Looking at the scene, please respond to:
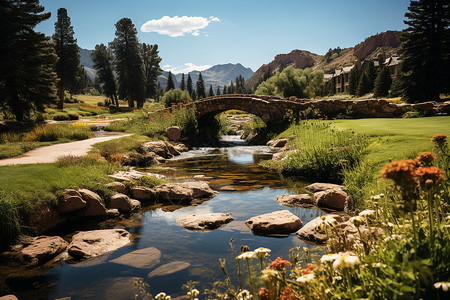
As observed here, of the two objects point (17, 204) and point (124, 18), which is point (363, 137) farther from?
point (124, 18)

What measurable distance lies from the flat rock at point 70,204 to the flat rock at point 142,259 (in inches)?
79.9

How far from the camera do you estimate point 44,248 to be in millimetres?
4367

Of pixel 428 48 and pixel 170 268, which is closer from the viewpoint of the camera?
pixel 170 268

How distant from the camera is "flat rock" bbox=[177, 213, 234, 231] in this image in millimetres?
5387

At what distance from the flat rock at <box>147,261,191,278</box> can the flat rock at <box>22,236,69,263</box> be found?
1756mm

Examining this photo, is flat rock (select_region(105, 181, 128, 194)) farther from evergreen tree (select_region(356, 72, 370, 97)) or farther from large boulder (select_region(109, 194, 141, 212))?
evergreen tree (select_region(356, 72, 370, 97))

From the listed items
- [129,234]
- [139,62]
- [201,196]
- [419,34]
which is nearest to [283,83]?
[419,34]

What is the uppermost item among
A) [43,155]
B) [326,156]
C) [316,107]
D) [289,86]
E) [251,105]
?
[289,86]

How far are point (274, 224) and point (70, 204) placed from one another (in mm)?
4085

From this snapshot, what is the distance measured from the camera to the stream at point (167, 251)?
3.54m

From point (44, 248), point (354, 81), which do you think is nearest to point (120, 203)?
point (44, 248)

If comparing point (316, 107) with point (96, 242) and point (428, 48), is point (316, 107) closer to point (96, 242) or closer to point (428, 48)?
point (428, 48)

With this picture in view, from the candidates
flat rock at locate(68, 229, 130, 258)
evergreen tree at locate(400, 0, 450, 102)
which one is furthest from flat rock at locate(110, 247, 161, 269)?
evergreen tree at locate(400, 0, 450, 102)

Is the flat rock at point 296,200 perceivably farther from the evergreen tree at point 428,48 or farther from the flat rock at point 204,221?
the evergreen tree at point 428,48
